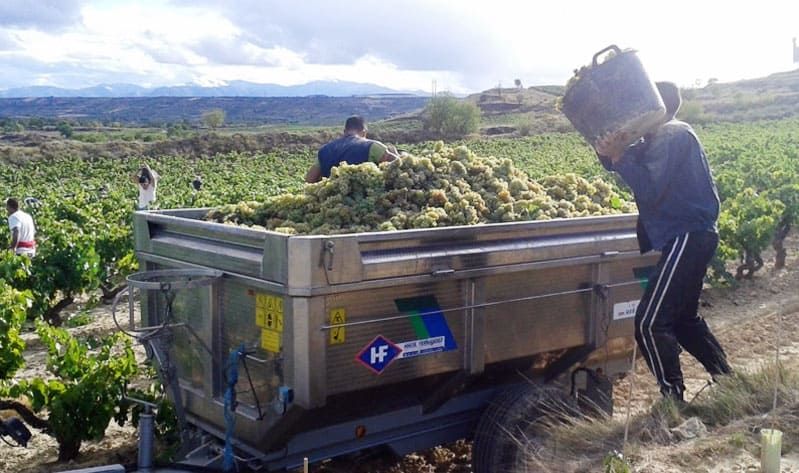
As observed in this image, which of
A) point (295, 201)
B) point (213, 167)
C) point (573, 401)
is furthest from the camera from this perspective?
point (213, 167)

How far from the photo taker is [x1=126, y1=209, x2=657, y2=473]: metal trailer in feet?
12.8

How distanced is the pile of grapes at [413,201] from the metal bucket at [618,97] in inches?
34.8

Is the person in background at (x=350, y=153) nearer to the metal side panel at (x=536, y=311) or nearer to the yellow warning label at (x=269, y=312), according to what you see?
the metal side panel at (x=536, y=311)

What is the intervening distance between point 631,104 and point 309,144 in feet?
198

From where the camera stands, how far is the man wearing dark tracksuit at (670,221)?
4664 millimetres

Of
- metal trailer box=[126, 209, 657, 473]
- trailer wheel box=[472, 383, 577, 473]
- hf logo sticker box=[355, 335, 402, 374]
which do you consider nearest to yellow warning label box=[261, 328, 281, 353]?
metal trailer box=[126, 209, 657, 473]

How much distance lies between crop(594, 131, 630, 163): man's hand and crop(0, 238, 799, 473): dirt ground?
1.15 metres

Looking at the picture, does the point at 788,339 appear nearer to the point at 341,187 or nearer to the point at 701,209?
the point at 701,209

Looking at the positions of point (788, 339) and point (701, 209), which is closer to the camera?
point (701, 209)

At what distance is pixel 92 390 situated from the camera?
18.0ft

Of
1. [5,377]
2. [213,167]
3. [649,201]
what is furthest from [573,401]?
[213,167]

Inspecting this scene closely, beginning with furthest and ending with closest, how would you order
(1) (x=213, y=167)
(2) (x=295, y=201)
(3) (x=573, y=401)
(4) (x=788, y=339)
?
(1) (x=213, y=167), (4) (x=788, y=339), (2) (x=295, y=201), (3) (x=573, y=401)

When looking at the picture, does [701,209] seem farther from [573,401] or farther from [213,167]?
[213,167]

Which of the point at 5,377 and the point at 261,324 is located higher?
the point at 261,324
